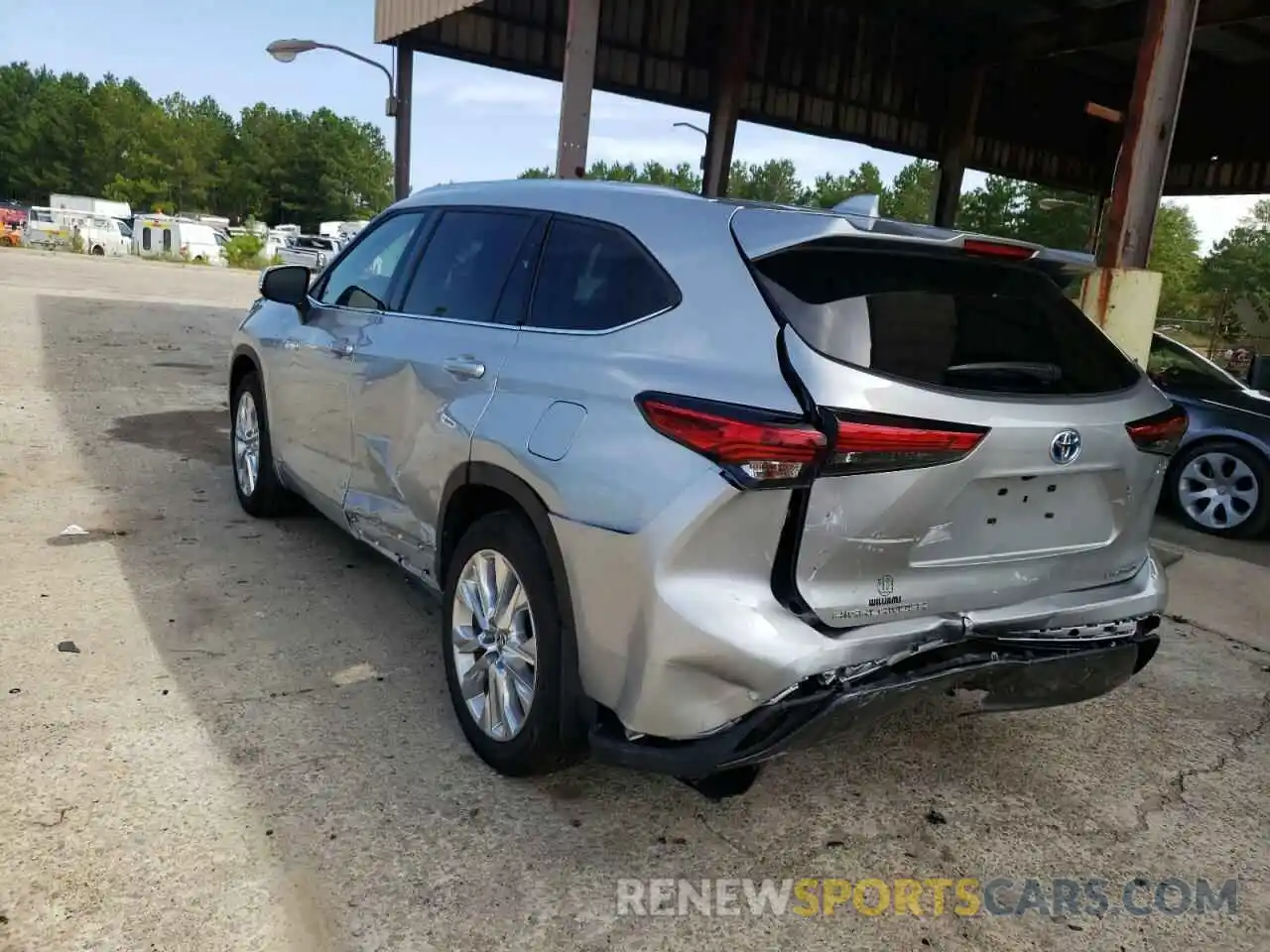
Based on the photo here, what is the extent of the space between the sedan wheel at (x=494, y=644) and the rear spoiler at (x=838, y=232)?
1.15 m

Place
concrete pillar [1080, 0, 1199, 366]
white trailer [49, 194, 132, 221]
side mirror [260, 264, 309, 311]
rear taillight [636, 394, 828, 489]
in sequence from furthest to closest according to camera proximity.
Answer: white trailer [49, 194, 132, 221] < concrete pillar [1080, 0, 1199, 366] < side mirror [260, 264, 309, 311] < rear taillight [636, 394, 828, 489]

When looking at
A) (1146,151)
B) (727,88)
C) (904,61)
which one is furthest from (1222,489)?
(904,61)

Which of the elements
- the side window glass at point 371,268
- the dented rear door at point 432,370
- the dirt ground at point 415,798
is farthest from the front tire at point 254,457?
the dented rear door at point 432,370

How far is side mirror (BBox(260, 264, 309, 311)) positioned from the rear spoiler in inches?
103

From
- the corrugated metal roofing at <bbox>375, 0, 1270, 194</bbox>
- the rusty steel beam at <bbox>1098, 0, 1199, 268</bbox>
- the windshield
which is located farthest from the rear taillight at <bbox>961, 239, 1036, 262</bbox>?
the corrugated metal roofing at <bbox>375, 0, 1270, 194</bbox>

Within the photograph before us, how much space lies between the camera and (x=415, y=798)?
285 cm

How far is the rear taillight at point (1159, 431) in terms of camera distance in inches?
110

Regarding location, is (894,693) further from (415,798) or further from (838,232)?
(415,798)

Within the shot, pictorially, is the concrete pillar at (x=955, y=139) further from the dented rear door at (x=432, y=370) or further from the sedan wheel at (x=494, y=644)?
the sedan wheel at (x=494, y=644)

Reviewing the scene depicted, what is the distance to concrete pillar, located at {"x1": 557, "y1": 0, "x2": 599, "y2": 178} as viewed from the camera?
7348 millimetres

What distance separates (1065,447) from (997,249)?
25.1 inches

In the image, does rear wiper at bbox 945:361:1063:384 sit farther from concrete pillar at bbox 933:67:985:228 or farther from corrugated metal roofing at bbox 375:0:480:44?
concrete pillar at bbox 933:67:985:228

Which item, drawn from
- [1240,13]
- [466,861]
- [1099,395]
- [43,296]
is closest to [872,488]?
[1099,395]

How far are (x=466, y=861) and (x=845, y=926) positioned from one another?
3.23 ft
